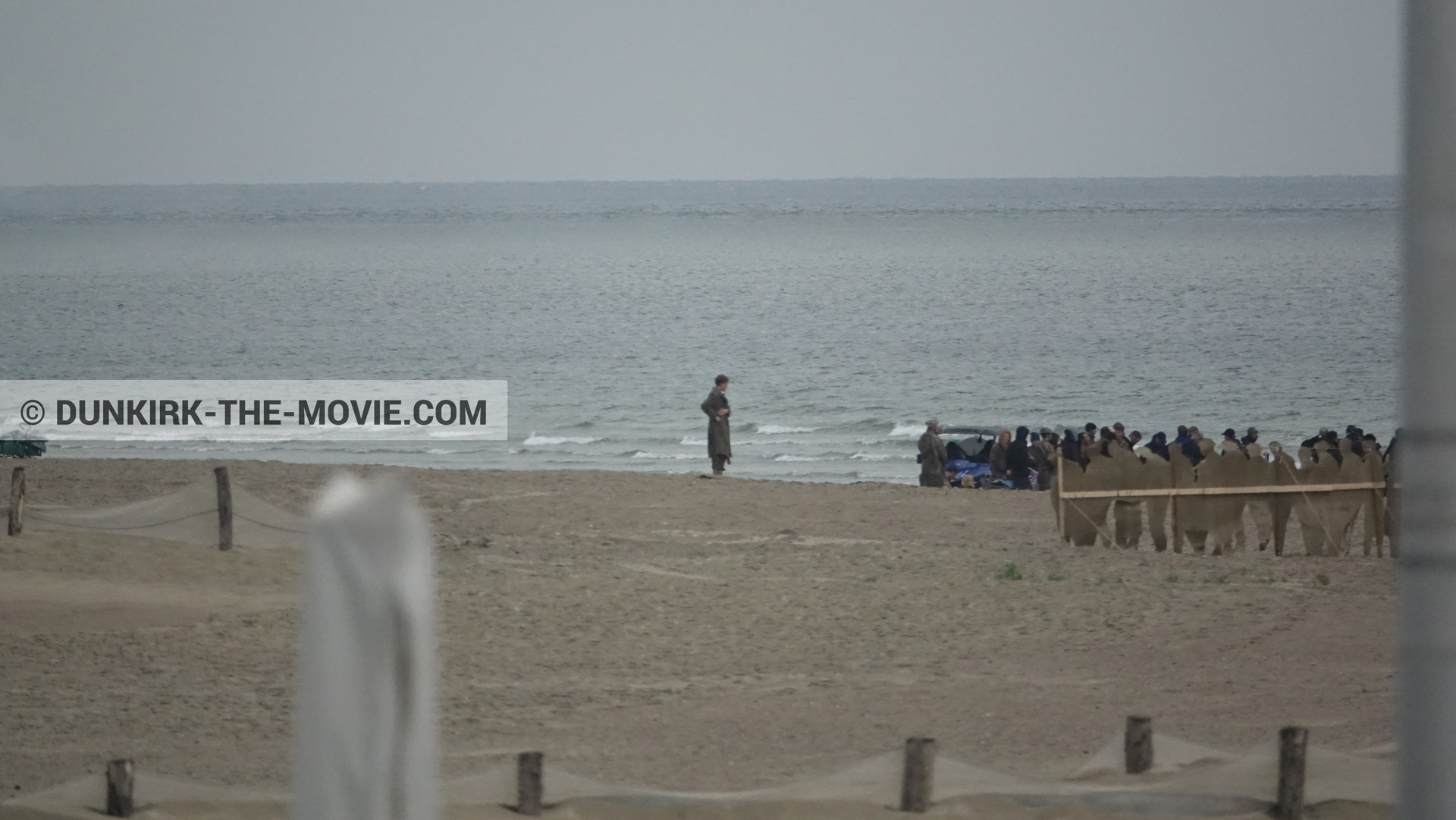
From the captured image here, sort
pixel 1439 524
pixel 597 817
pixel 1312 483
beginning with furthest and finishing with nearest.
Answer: pixel 1312 483, pixel 597 817, pixel 1439 524

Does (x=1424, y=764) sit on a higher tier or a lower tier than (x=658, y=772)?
higher

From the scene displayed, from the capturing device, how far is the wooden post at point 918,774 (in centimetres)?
822

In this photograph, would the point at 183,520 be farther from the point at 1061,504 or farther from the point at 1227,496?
the point at 1227,496

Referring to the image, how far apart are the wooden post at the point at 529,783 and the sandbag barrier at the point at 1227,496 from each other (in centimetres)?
1117

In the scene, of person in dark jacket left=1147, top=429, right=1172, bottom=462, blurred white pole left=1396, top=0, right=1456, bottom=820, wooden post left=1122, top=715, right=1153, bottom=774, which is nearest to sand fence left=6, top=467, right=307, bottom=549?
person in dark jacket left=1147, top=429, right=1172, bottom=462

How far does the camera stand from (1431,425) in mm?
2285

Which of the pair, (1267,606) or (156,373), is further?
(156,373)

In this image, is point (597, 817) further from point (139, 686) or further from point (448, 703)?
point (139, 686)

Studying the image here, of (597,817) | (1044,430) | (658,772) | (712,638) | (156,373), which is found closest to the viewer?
(597,817)

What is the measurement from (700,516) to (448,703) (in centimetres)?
933

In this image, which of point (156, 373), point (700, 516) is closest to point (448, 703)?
point (700, 516)

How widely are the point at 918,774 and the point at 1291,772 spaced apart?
6.01ft

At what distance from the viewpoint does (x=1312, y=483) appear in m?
18.3

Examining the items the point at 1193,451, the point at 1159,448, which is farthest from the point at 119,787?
the point at 1193,451
